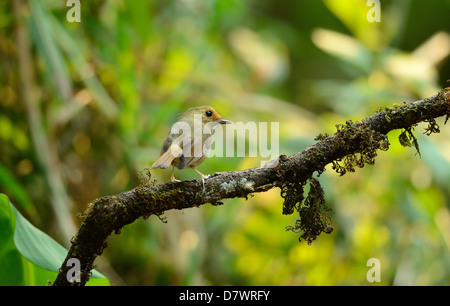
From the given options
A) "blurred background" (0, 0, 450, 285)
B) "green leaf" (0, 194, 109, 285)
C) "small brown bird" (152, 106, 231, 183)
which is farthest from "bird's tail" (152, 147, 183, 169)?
"blurred background" (0, 0, 450, 285)

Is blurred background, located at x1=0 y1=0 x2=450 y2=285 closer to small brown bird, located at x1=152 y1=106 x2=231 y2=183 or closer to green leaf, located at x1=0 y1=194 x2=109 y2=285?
green leaf, located at x1=0 y1=194 x2=109 y2=285

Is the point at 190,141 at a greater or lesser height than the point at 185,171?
lesser

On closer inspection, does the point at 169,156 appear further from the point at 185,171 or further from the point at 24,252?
the point at 185,171

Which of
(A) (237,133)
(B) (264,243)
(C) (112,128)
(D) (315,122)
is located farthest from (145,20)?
(B) (264,243)

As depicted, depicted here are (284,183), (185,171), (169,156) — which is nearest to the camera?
(284,183)

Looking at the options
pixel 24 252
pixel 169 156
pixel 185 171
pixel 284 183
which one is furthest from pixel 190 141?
pixel 185 171

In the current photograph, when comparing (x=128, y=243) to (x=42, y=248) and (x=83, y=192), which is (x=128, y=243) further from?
(x=42, y=248)
